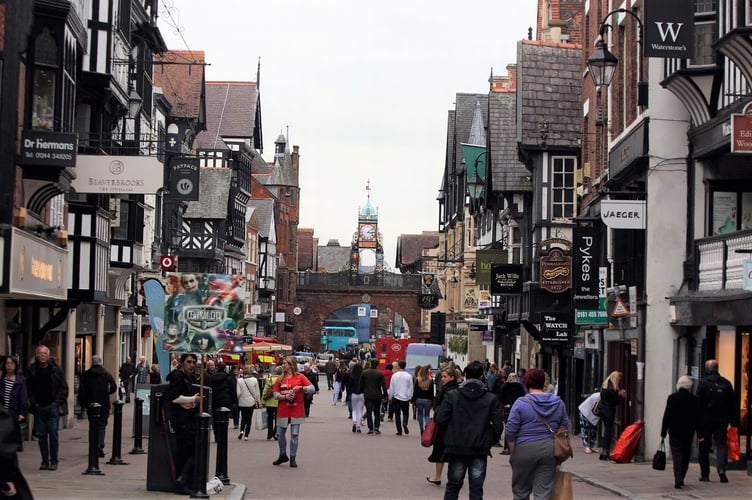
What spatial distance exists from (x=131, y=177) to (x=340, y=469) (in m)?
7.15

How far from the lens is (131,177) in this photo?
78.3ft

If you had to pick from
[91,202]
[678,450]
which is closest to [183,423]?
[678,450]

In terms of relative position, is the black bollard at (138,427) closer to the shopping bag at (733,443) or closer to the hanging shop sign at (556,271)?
the shopping bag at (733,443)

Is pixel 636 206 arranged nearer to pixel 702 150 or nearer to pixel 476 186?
pixel 702 150

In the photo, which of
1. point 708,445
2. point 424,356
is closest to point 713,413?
point 708,445

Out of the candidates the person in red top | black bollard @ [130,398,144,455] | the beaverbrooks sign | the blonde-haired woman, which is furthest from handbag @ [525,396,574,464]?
the blonde-haired woman

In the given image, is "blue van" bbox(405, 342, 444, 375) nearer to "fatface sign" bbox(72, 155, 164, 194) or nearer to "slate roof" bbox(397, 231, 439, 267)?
"fatface sign" bbox(72, 155, 164, 194)

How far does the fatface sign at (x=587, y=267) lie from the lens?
93.8 feet

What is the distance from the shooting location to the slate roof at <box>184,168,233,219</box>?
2803 inches

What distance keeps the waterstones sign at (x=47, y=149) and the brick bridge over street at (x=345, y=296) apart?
90455 millimetres

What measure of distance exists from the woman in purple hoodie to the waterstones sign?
1118cm

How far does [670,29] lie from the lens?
65.2 feet

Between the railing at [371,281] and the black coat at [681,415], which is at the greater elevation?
the railing at [371,281]

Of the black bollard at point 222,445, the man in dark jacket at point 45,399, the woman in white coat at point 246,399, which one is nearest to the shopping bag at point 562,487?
the black bollard at point 222,445
